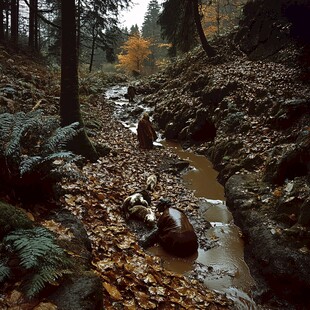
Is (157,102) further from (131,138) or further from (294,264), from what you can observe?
(294,264)

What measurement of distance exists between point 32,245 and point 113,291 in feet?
3.78

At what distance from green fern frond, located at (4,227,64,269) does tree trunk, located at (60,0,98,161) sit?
366 centimetres

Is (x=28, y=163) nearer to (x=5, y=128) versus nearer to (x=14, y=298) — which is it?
(x=5, y=128)

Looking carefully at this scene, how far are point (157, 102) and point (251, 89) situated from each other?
6.87m

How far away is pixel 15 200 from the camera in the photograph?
3.19 m

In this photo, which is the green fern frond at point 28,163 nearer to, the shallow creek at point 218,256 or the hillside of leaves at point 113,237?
the hillside of leaves at point 113,237

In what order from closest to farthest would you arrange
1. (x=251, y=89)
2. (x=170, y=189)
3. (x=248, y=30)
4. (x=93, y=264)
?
(x=93, y=264)
(x=170, y=189)
(x=251, y=89)
(x=248, y=30)

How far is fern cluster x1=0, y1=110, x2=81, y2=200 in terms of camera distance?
314 centimetres

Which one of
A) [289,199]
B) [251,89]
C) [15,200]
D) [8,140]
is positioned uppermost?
[251,89]

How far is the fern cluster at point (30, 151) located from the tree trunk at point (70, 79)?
77.2 inches

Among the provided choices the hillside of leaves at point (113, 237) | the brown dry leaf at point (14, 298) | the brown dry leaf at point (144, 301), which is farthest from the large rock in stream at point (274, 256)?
the brown dry leaf at point (14, 298)

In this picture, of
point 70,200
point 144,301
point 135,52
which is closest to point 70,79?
point 70,200

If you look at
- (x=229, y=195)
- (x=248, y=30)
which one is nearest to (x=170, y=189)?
(x=229, y=195)

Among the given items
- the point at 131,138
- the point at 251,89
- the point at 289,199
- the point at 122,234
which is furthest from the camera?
the point at 131,138
